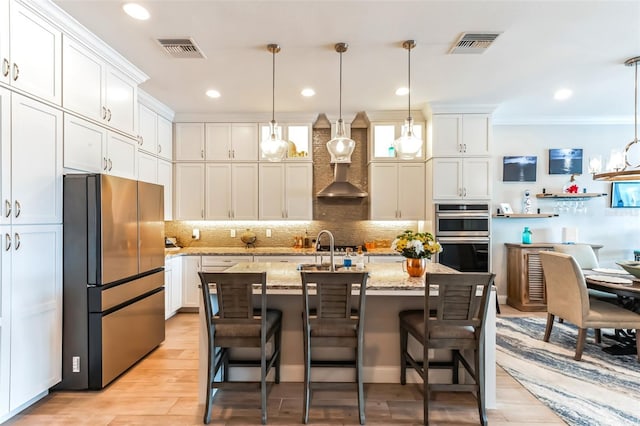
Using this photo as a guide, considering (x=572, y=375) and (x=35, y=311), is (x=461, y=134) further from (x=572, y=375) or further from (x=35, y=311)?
(x=35, y=311)

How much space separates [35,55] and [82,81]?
0.45 metres

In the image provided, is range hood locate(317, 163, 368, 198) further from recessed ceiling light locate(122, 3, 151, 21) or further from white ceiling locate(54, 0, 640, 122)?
recessed ceiling light locate(122, 3, 151, 21)

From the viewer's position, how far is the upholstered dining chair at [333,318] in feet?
7.29

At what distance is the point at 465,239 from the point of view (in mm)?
4738

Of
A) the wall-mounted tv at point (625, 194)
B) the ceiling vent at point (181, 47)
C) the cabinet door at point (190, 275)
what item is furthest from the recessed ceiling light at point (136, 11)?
the wall-mounted tv at point (625, 194)

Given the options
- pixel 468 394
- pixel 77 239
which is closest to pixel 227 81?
pixel 77 239

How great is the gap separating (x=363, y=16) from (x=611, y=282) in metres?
3.36

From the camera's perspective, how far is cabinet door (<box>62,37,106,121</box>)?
8.92 feet

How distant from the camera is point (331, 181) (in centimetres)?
551

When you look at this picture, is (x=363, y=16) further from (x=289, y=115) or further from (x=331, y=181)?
(x=331, y=181)

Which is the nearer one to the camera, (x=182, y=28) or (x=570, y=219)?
Result: (x=182, y=28)

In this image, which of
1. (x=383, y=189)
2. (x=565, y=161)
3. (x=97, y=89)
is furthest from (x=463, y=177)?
(x=97, y=89)

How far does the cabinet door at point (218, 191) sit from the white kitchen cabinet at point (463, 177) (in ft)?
10.1

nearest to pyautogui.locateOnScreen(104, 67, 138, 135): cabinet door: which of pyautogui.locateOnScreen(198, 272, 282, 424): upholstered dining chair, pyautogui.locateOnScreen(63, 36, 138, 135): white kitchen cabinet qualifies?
pyautogui.locateOnScreen(63, 36, 138, 135): white kitchen cabinet
